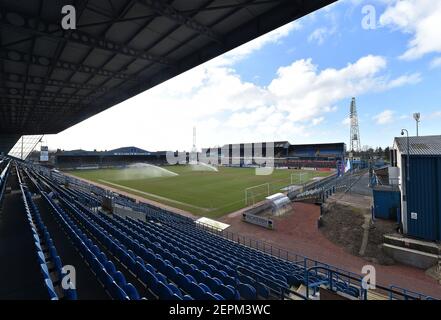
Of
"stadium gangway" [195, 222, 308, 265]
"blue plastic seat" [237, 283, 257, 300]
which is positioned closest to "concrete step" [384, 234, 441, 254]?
"stadium gangway" [195, 222, 308, 265]

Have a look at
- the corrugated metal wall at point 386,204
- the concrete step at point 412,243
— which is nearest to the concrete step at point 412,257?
the concrete step at point 412,243

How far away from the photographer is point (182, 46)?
12.1 metres

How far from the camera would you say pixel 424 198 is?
44.3ft

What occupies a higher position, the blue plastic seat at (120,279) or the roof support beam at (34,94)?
the roof support beam at (34,94)

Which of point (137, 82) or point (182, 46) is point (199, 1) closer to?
point (182, 46)

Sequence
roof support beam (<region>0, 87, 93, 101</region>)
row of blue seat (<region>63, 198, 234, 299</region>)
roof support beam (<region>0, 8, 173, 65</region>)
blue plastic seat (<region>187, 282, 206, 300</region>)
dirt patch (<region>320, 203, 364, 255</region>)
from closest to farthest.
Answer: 1. row of blue seat (<region>63, 198, 234, 299</region>)
2. blue plastic seat (<region>187, 282, 206, 300</region>)
3. roof support beam (<region>0, 8, 173, 65</region>)
4. dirt patch (<region>320, 203, 364, 255</region>)
5. roof support beam (<region>0, 87, 93, 101</region>)

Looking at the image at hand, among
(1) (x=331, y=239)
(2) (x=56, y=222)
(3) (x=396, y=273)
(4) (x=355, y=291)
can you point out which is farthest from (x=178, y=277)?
(1) (x=331, y=239)

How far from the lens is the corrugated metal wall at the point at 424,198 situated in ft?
43.1

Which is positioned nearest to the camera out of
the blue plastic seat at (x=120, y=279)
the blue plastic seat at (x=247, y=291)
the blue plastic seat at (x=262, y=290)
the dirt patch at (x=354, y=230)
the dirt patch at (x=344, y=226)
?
the blue plastic seat at (x=120, y=279)

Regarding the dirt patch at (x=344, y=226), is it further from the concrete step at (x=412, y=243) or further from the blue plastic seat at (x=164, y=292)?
the blue plastic seat at (x=164, y=292)

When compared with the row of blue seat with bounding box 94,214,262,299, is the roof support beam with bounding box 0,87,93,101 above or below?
above

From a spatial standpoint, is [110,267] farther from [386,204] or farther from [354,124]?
[354,124]

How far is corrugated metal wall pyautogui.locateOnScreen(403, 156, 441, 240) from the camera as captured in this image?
13125 millimetres

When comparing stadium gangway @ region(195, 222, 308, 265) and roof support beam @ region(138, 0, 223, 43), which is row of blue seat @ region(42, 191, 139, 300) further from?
roof support beam @ region(138, 0, 223, 43)
